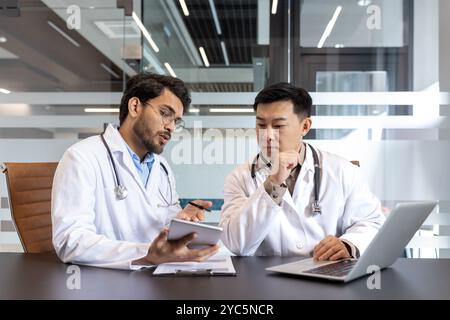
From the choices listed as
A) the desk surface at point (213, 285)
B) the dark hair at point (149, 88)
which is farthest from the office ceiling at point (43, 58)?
Answer: the desk surface at point (213, 285)

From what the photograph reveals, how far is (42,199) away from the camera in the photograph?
6.38 feet

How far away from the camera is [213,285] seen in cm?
108

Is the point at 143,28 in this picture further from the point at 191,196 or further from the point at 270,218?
the point at 270,218

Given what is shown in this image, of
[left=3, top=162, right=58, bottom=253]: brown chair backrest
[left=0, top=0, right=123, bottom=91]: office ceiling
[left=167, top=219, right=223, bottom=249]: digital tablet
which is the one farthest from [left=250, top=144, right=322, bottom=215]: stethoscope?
[left=0, top=0, right=123, bottom=91]: office ceiling

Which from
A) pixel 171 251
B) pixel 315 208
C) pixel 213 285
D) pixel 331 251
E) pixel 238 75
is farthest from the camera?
pixel 238 75

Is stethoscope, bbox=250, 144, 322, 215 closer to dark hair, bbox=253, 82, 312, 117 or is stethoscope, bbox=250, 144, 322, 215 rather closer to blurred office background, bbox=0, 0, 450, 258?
dark hair, bbox=253, 82, 312, 117

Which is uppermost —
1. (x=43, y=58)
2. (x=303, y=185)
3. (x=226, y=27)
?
(x=226, y=27)

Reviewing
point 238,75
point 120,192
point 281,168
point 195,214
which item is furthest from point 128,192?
point 238,75

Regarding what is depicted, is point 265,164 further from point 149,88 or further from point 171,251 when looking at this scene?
point 171,251

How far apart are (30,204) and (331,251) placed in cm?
120

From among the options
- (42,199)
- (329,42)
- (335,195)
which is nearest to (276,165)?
(335,195)

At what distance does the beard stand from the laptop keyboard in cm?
93

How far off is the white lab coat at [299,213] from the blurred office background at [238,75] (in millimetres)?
1293

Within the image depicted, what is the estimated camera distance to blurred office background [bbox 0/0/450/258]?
3.23 meters
